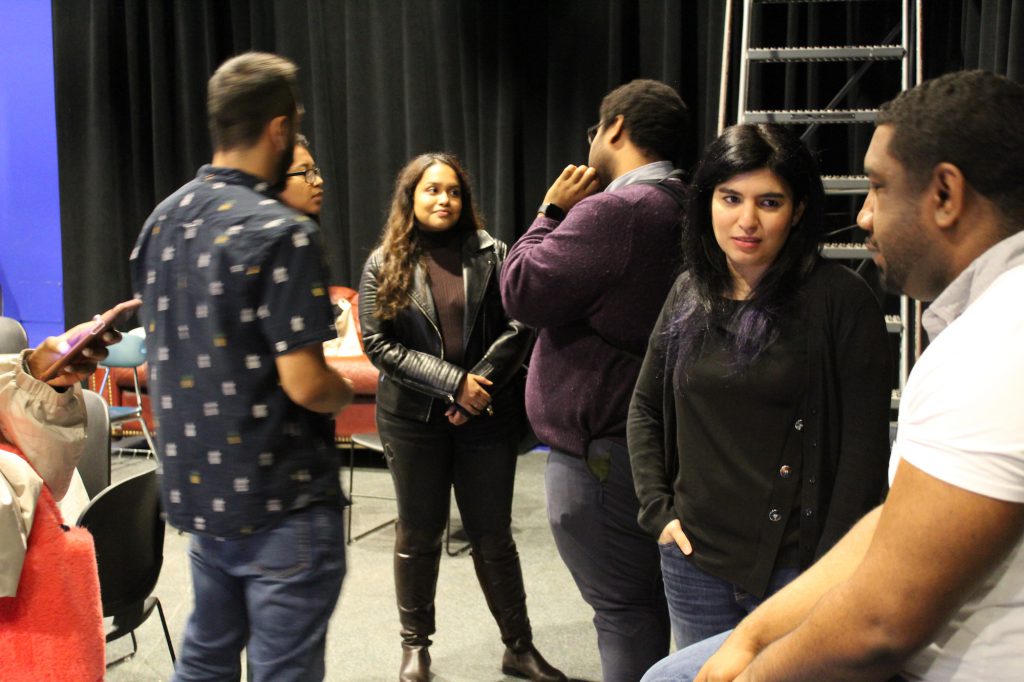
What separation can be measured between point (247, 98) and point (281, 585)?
0.81 m

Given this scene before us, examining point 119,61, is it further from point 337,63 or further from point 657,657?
point 657,657

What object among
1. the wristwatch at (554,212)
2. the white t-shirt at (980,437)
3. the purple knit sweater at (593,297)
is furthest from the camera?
the wristwatch at (554,212)

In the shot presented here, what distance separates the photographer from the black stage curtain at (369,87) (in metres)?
5.34

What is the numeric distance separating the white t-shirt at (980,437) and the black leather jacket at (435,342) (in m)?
1.79

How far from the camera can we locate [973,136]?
1.04m

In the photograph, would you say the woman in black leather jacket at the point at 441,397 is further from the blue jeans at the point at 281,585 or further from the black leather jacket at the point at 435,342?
the blue jeans at the point at 281,585

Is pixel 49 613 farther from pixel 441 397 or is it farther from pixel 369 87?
pixel 369 87

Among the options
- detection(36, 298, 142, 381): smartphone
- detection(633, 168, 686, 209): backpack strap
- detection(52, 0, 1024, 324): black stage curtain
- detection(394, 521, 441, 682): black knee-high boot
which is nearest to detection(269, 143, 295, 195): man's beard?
detection(36, 298, 142, 381): smartphone

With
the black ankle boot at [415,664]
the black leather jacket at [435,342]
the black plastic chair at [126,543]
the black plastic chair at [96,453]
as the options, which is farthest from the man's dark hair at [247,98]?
the black ankle boot at [415,664]

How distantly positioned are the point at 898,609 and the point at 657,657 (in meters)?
1.23

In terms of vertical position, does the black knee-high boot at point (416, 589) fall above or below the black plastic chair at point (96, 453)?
below

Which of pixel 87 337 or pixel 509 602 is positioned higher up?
pixel 87 337

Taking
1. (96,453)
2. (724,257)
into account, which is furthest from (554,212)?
(96,453)

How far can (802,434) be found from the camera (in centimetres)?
160
